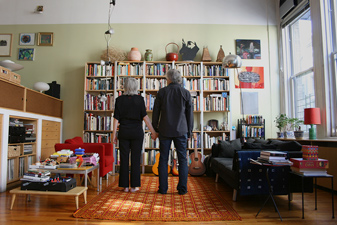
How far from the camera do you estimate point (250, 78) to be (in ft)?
19.9

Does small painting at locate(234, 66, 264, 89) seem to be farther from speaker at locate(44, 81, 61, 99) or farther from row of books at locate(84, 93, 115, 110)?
speaker at locate(44, 81, 61, 99)

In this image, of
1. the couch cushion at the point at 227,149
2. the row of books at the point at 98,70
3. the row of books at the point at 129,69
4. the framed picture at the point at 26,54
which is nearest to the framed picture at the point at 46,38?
the framed picture at the point at 26,54

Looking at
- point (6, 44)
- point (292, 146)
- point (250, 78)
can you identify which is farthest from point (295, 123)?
point (6, 44)

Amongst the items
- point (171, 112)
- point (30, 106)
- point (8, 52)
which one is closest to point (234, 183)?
point (171, 112)

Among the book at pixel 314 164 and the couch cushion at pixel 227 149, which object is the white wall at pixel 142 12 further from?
the book at pixel 314 164

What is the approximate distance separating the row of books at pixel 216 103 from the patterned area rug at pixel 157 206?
91.6 inches

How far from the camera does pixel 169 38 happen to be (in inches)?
241

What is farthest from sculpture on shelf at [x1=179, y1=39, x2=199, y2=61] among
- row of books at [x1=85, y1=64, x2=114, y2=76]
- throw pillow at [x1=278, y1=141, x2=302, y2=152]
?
throw pillow at [x1=278, y1=141, x2=302, y2=152]

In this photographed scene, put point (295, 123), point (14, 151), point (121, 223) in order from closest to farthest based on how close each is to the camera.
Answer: point (121, 223)
point (14, 151)
point (295, 123)

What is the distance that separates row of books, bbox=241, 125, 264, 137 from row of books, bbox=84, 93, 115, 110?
2.90 metres

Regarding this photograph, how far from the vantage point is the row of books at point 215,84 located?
5.77 m

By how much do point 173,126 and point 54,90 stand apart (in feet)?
11.6

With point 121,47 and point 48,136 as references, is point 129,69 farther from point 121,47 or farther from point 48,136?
point 48,136

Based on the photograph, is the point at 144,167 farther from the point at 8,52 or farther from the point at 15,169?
the point at 8,52
